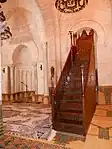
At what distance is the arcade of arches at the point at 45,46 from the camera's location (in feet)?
25.6

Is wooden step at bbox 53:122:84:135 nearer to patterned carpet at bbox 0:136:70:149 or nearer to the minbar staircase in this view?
the minbar staircase

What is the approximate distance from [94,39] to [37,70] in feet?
12.1

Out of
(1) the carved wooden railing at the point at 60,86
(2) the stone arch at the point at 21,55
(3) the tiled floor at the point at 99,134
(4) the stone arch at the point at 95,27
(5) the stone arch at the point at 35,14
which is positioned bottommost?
(3) the tiled floor at the point at 99,134

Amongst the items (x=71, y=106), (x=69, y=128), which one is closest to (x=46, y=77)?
(x=71, y=106)

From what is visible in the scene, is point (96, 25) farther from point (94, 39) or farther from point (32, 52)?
point (32, 52)

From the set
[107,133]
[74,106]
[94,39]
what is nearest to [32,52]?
[94,39]

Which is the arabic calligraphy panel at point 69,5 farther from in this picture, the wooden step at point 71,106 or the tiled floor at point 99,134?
the tiled floor at point 99,134

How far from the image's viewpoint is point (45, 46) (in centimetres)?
873

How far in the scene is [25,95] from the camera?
409 inches

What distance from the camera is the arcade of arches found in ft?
25.6

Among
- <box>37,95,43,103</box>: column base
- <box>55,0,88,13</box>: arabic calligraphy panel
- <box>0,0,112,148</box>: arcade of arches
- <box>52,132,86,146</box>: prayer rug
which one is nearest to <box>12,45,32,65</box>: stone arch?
<box>0,0,112,148</box>: arcade of arches

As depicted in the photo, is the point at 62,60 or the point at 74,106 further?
the point at 62,60

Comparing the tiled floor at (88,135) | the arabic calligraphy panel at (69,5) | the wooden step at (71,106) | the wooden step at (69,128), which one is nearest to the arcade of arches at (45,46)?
the arabic calligraphy panel at (69,5)

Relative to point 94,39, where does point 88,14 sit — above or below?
above
